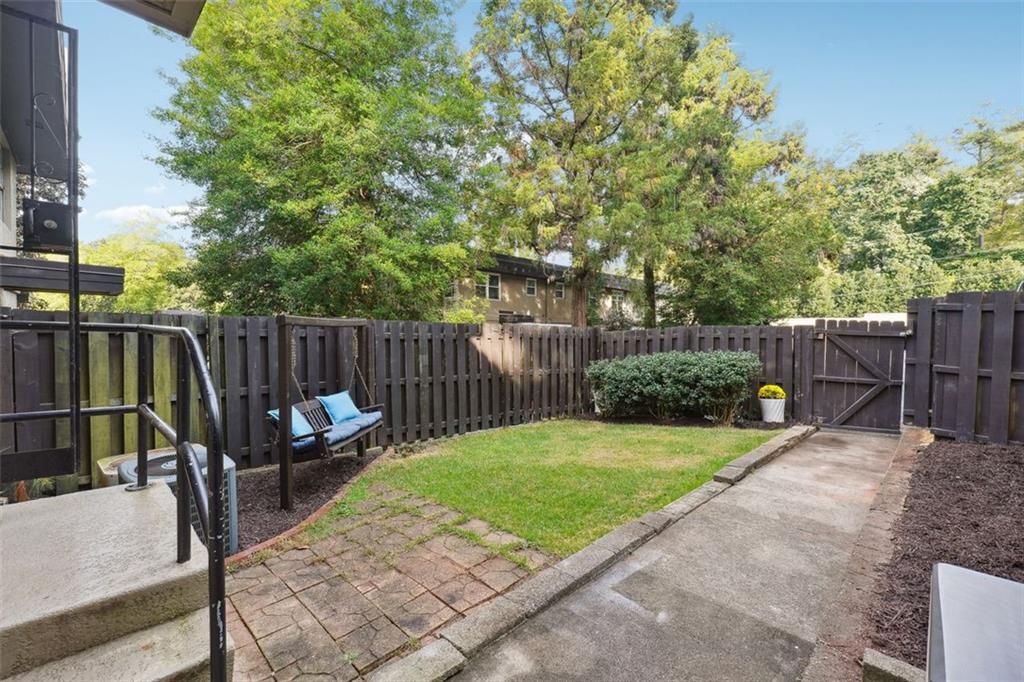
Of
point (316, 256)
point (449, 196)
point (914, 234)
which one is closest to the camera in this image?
point (316, 256)

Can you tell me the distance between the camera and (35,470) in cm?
245

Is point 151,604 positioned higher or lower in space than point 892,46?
lower

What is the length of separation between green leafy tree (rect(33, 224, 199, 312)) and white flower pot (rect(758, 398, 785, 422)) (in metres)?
21.8

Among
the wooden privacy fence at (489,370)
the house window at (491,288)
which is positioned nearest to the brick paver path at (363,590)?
the wooden privacy fence at (489,370)

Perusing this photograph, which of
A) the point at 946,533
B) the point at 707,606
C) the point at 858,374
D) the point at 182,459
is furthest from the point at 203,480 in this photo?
the point at 858,374

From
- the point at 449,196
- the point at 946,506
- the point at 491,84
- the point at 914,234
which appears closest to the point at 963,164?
the point at 914,234

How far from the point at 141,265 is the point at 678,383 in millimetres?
28330

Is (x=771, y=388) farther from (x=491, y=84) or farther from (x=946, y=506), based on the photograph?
(x=491, y=84)

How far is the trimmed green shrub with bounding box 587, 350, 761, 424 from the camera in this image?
7.57m

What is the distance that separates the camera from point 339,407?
5.00 m

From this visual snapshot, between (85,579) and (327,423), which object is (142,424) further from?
(327,423)

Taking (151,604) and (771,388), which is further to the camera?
(771,388)

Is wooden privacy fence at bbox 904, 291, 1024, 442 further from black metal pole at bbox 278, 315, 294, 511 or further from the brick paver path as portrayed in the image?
black metal pole at bbox 278, 315, 294, 511

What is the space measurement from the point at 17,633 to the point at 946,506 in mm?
5174
